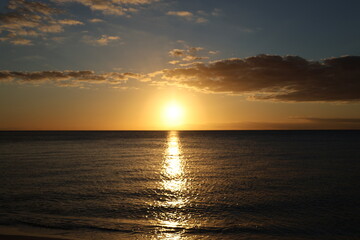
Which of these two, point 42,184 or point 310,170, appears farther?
point 310,170

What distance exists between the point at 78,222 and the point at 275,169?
29991 millimetres

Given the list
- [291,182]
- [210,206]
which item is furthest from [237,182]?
[210,206]

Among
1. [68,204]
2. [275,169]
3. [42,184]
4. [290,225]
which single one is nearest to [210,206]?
[290,225]

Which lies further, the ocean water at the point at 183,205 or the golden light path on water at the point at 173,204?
the golden light path on water at the point at 173,204

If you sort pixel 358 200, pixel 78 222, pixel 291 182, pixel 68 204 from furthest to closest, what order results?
1. pixel 291 182
2. pixel 358 200
3. pixel 68 204
4. pixel 78 222

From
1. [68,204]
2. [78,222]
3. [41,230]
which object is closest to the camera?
[41,230]

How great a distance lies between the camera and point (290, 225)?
52.2 feet

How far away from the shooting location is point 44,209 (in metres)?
18.4

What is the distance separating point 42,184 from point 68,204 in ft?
29.7

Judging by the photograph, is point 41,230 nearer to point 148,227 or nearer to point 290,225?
point 148,227

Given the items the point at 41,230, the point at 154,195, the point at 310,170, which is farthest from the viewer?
the point at 310,170

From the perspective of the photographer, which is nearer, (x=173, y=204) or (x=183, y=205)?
(x=183, y=205)

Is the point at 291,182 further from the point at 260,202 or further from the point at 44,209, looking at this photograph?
the point at 44,209

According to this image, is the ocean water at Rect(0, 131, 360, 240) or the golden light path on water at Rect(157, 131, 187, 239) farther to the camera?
the golden light path on water at Rect(157, 131, 187, 239)
